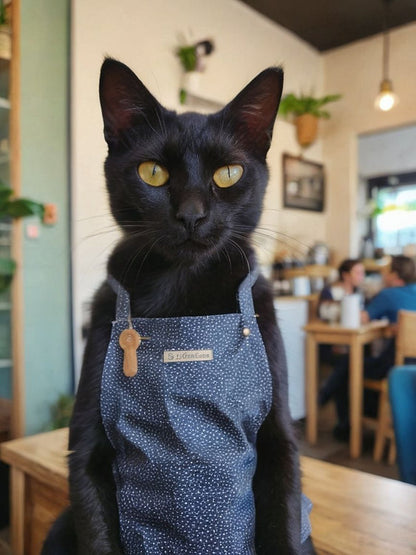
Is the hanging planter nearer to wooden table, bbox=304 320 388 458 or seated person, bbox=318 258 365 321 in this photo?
seated person, bbox=318 258 365 321

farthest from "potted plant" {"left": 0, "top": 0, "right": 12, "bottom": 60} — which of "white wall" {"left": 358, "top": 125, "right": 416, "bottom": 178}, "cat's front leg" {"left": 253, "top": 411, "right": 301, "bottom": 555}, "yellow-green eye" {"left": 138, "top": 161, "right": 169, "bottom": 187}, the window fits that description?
"white wall" {"left": 358, "top": 125, "right": 416, "bottom": 178}

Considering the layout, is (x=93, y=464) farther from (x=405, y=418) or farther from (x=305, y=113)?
(x=305, y=113)

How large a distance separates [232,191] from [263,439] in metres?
0.36

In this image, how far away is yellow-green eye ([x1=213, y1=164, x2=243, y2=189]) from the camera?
649 millimetres

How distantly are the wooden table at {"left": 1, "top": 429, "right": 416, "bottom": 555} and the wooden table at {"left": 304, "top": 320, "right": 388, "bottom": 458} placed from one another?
1735 millimetres

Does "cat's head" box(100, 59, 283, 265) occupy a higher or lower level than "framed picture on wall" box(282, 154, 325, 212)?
lower

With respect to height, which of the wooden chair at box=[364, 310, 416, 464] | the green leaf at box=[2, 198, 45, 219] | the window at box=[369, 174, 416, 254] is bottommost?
the wooden chair at box=[364, 310, 416, 464]

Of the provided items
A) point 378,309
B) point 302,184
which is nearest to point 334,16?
point 302,184

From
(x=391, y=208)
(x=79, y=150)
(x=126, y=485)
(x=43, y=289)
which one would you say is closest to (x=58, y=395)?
(x=43, y=289)

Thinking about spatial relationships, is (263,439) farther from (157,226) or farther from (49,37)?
(49,37)

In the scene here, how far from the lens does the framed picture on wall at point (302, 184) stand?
366cm

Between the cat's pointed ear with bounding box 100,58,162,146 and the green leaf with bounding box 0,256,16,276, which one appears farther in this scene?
the green leaf with bounding box 0,256,16,276

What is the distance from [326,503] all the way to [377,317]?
2.40 metres

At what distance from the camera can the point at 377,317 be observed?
310 centimetres
